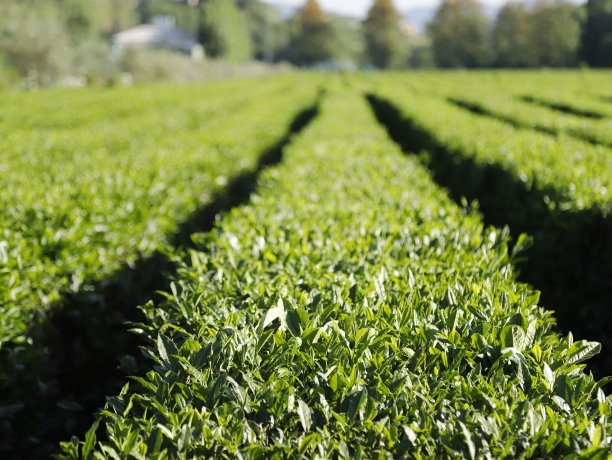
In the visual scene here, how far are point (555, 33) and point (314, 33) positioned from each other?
4597 cm

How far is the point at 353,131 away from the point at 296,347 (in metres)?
8.71

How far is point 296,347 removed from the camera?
205 cm

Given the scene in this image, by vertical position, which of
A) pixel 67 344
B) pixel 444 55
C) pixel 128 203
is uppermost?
pixel 444 55

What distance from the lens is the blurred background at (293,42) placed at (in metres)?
37.8

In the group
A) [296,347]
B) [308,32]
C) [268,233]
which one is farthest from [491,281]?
[308,32]

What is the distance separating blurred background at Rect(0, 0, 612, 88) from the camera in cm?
3781

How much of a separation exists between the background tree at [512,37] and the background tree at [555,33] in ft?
3.70

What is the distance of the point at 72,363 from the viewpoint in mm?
4574

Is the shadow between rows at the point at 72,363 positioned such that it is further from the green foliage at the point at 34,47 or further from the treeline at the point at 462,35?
the treeline at the point at 462,35

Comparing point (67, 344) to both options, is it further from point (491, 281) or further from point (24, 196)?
point (491, 281)

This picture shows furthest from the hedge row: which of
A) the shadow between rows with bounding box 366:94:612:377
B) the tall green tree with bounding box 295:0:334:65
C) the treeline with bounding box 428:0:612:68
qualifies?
the tall green tree with bounding box 295:0:334:65

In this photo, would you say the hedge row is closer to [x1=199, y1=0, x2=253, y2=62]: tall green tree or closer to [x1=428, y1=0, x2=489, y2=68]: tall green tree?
[x1=199, y1=0, x2=253, y2=62]: tall green tree

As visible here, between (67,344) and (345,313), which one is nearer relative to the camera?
(345,313)

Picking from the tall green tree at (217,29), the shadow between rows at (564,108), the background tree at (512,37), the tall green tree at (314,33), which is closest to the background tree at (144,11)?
the tall green tree at (314,33)
